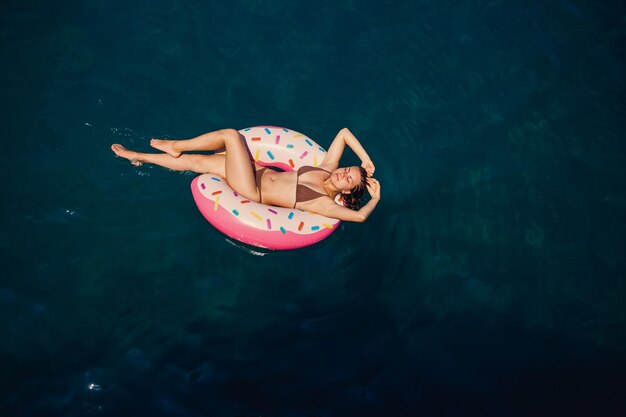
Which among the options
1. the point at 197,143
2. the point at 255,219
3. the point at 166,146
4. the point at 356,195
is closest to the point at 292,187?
the point at 255,219

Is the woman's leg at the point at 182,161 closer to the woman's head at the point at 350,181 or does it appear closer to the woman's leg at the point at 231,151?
the woman's leg at the point at 231,151

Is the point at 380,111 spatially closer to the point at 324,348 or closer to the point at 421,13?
the point at 421,13

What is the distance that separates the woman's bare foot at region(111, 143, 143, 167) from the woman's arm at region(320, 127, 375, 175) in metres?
1.90

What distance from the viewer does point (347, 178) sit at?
203 inches

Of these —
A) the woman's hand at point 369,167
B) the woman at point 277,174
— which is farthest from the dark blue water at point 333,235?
the woman's hand at point 369,167

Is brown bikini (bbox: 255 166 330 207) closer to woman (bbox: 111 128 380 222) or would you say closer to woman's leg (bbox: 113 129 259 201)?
woman (bbox: 111 128 380 222)

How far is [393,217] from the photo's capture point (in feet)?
20.3

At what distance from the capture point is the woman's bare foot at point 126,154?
5.64 metres

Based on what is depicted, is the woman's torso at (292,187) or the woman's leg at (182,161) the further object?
the woman's leg at (182,161)

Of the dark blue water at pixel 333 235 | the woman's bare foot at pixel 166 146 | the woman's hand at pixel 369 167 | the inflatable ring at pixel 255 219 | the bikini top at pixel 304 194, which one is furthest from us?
the woman's hand at pixel 369 167

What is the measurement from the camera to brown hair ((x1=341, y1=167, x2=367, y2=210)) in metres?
5.23

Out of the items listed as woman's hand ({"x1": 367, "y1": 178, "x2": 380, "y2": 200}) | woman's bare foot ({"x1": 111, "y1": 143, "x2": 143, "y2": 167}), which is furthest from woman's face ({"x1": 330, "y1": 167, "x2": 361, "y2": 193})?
woman's bare foot ({"x1": 111, "y1": 143, "x2": 143, "y2": 167})

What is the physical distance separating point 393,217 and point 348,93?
175cm

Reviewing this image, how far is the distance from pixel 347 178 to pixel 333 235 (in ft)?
3.14
